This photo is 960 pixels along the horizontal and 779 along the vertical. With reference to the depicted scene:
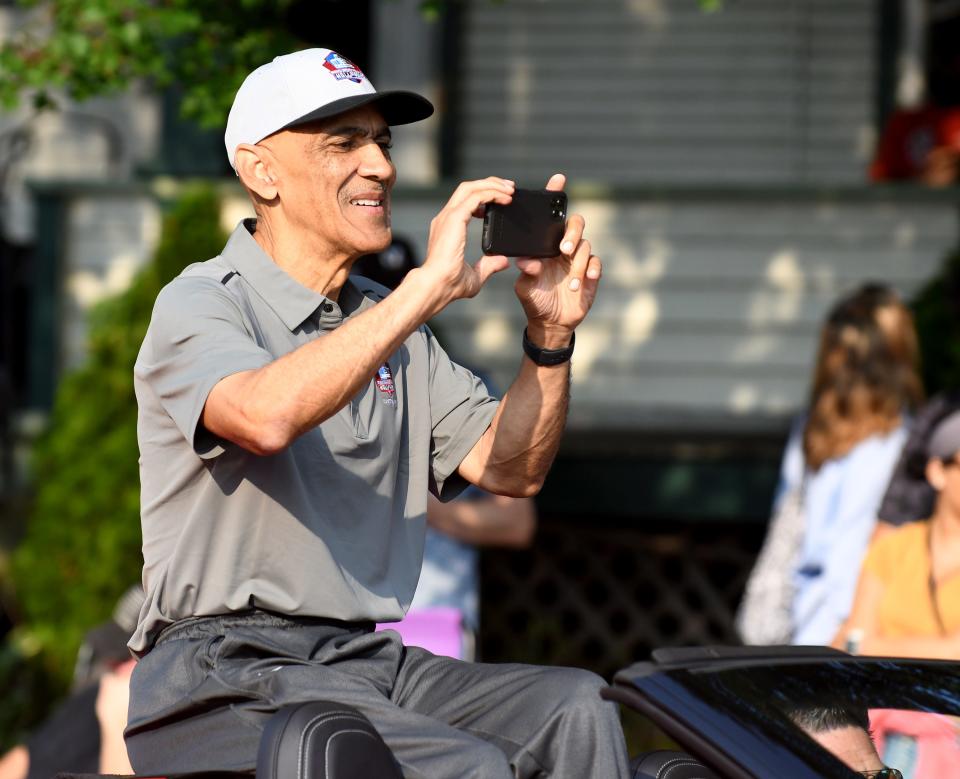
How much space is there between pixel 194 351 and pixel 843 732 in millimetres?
1312

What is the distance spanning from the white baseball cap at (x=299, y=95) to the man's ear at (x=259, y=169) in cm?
2

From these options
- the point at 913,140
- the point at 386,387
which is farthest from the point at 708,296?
the point at 386,387

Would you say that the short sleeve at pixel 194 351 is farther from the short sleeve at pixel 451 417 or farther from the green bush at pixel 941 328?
the green bush at pixel 941 328

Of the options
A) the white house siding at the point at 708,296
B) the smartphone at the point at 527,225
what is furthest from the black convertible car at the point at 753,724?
the white house siding at the point at 708,296

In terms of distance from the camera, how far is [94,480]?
7242mm

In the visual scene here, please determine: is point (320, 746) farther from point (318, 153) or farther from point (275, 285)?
point (318, 153)

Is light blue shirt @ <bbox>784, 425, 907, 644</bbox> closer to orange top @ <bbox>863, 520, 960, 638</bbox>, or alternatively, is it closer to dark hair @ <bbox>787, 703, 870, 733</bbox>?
orange top @ <bbox>863, 520, 960, 638</bbox>

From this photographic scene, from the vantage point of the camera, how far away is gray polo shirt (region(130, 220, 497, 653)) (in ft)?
9.40

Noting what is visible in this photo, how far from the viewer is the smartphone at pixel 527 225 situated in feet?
9.85

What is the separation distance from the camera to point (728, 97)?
898cm

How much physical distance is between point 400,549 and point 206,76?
299 cm

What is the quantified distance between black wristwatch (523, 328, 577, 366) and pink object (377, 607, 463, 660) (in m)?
1.62

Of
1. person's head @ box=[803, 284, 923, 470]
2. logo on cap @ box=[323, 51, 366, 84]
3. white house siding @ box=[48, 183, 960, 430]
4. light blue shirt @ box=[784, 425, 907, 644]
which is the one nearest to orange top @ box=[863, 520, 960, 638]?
light blue shirt @ box=[784, 425, 907, 644]

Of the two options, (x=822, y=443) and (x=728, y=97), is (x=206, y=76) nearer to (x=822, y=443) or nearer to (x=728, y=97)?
(x=822, y=443)
